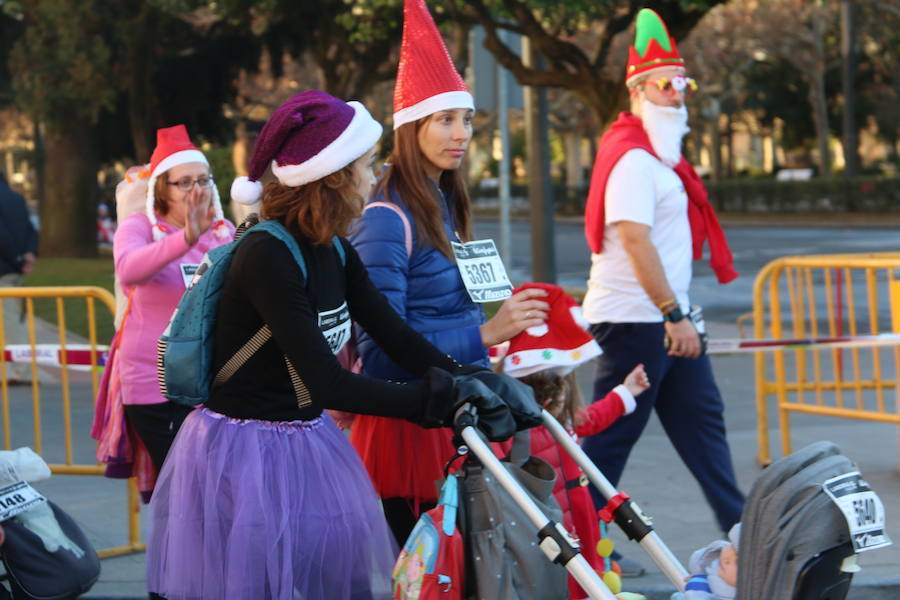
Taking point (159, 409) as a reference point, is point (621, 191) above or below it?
above

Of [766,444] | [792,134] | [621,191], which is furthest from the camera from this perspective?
[792,134]

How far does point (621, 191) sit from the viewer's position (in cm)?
507

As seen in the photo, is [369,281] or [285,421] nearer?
[285,421]

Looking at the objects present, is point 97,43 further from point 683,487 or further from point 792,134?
point 792,134

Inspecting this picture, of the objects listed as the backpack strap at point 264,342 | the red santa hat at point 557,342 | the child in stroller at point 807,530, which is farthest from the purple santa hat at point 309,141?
the child in stroller at point 807,530

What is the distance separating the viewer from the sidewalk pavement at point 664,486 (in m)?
5.25

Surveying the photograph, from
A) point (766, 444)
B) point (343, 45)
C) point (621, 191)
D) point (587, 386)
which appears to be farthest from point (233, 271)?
point (343, 45)

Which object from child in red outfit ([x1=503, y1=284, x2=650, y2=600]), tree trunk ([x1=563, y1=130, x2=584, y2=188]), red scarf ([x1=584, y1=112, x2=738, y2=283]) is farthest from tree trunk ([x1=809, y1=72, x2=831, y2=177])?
child in red outfit ([x1=503, y1=284, x2=650, y2=600])

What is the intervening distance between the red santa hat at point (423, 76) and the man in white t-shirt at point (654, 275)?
1.28 m

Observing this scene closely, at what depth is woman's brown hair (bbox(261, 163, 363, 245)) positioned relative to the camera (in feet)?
10.7

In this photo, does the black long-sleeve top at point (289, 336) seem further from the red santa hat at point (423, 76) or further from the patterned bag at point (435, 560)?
the red santa hat at point (423, 76)

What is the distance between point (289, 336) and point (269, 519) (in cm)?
46

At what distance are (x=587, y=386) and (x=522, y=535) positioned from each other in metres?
6.93

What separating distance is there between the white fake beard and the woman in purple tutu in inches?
76.7
